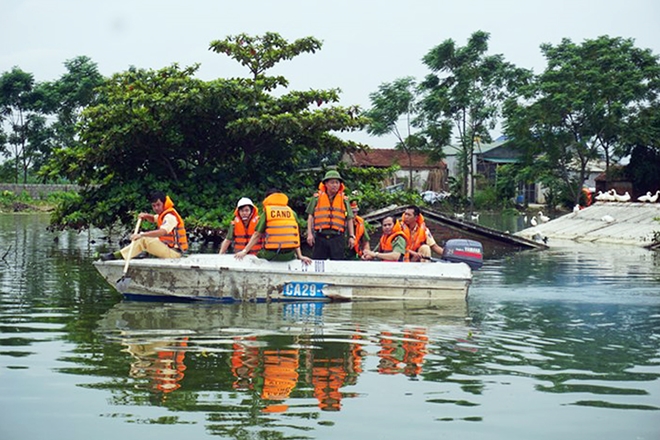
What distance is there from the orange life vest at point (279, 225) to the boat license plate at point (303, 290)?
1.91ft

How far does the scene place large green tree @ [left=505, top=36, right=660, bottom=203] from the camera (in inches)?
1925

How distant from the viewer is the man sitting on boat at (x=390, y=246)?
1422cm

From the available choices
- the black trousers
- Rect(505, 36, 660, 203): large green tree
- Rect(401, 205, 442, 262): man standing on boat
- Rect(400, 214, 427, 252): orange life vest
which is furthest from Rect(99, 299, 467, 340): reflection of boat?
Rect(505, 36, 660, 203): large green tree

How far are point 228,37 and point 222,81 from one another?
2.72 meters

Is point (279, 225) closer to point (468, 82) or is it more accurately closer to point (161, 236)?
point (161, 236)

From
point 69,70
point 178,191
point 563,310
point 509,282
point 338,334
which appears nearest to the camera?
point 338,334

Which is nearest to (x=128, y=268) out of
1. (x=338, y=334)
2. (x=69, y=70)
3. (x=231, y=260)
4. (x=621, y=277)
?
(x=231, y=260)

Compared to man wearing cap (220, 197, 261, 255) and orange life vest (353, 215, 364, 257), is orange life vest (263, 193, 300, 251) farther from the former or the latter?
orange life vest (353, 215, 364, 257)

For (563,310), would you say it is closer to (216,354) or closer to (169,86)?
(216,354)

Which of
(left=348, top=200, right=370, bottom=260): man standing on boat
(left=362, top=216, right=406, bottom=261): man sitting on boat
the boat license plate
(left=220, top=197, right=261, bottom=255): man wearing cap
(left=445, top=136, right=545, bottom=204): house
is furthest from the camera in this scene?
(left=445, top=136, right=545, bottom=204): house

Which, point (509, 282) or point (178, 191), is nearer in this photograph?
point (509, 282)

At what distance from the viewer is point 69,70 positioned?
175 feet

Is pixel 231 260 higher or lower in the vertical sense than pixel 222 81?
lower

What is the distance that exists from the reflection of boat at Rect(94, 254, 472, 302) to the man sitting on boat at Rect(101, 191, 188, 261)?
0.57ft
